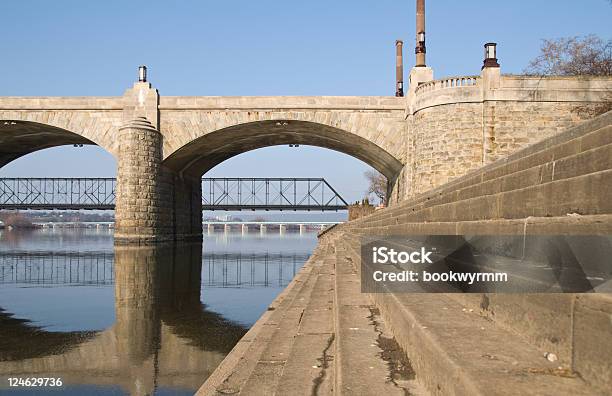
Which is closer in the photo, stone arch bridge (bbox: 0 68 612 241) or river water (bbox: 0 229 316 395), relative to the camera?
river water (bbox: 0 229 316 395)

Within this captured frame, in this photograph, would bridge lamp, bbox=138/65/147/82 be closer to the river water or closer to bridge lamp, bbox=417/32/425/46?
the river water

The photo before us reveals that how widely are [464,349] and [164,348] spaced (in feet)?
17.9

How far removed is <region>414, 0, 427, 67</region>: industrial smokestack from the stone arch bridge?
6.76 feet

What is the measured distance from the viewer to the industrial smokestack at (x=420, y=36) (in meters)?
28.5

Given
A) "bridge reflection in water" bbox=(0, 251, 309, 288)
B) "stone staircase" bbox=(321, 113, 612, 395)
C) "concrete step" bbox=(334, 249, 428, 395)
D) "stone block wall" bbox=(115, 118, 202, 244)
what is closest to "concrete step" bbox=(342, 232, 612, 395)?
"stone staircase" bbox=(321, 113, 612, 395)

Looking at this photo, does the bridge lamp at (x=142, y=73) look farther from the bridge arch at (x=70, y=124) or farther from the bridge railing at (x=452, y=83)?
the bridge railing at (x=452, y=83)

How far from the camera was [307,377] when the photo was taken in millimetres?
3369

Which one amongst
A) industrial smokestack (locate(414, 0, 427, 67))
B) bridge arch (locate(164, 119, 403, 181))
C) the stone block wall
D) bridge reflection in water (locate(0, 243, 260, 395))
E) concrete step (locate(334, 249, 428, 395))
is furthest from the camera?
bridge arch (locate(164, 119, 403, 181))

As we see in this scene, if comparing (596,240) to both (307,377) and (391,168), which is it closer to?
(307,377)

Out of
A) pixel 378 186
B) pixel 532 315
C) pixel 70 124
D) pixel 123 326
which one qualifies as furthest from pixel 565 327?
pixel 378 186

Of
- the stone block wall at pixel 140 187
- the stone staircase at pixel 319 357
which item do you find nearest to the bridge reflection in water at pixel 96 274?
the stone block wall at pixel 140 187

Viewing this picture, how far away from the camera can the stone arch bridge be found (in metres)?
23.8

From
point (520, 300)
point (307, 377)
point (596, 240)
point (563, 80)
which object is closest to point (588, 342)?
point (596, 240)

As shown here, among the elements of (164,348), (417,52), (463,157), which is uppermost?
(417,52)
